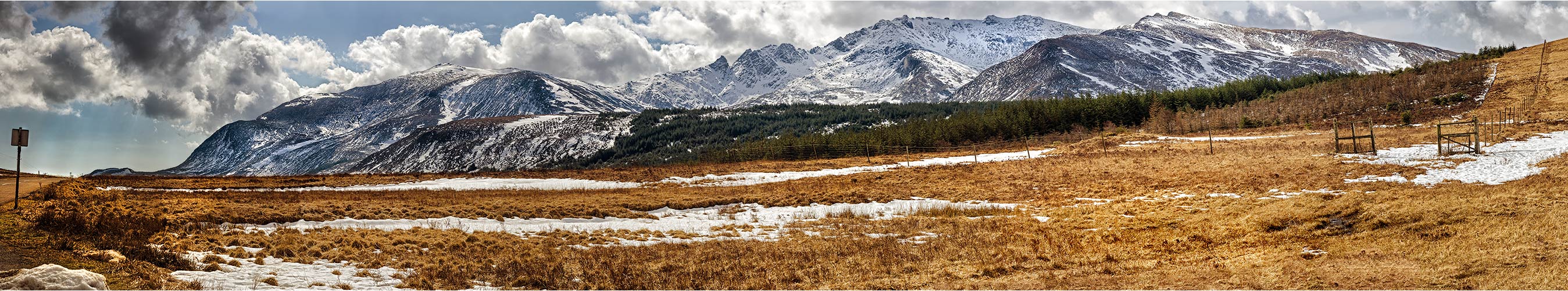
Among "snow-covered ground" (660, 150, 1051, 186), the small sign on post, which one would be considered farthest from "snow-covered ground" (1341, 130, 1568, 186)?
the small sign on post

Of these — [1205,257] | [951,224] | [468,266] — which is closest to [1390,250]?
[1205,257]

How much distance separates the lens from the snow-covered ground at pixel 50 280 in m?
9.05

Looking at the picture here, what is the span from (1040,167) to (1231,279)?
1230 inches

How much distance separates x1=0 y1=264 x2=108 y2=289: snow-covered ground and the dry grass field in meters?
2.16

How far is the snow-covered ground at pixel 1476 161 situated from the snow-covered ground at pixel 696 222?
589 inches

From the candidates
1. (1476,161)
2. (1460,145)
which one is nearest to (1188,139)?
(1460,145)

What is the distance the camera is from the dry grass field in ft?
44.8

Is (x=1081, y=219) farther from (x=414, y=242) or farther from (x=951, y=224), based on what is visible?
(x=414, y=242)

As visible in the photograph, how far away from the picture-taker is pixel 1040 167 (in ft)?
144

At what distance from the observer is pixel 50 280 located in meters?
Result: 9.16

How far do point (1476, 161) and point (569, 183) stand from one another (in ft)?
156

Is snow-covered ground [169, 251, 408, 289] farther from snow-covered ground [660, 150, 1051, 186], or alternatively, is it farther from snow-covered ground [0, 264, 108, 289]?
snow-covered ground [660, 150, 1051, 186]

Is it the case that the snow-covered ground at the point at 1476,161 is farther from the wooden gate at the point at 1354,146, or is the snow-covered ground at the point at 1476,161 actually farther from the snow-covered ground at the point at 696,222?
the snow-covered ground at the point at 696,222

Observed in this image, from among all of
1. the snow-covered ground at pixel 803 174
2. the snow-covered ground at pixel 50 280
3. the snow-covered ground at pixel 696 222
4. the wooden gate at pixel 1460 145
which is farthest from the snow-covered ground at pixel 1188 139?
the snow-covered ground at pixel 50 280
